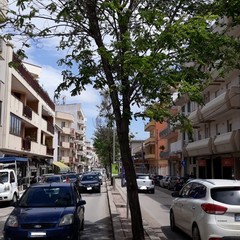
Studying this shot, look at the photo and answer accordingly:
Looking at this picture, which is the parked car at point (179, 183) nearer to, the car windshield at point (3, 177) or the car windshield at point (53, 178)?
the car windshield at point (53, 178)

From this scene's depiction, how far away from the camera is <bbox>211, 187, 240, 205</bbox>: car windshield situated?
31.3 feet

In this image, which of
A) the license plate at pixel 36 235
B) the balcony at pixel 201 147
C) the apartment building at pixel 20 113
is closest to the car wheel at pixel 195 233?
Result: the license plate at pixel 36 235

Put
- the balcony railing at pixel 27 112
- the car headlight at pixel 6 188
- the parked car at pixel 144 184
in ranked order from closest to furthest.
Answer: the car headlight at pixel 6 188 < the parked car at pixel 144 184 < the balcony railing at pixel 27 112

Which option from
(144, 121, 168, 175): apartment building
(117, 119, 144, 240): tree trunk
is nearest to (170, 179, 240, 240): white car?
(117, 119, 144, 240): tree trunk

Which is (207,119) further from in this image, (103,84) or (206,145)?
(103,84)

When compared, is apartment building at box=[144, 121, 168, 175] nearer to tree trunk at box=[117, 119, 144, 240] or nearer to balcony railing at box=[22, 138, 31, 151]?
balcony railing at box=[22, 138, 31, 151]

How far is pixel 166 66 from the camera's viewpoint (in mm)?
8781

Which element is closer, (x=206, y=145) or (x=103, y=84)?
(x=103, y=84)

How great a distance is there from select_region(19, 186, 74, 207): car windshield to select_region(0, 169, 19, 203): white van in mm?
11464

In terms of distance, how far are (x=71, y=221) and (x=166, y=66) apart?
3981 mm

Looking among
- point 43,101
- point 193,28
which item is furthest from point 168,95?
point 43,101

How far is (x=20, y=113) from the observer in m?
→ 40.9

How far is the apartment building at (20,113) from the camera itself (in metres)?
34.7

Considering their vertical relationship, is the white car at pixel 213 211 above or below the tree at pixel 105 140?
below
